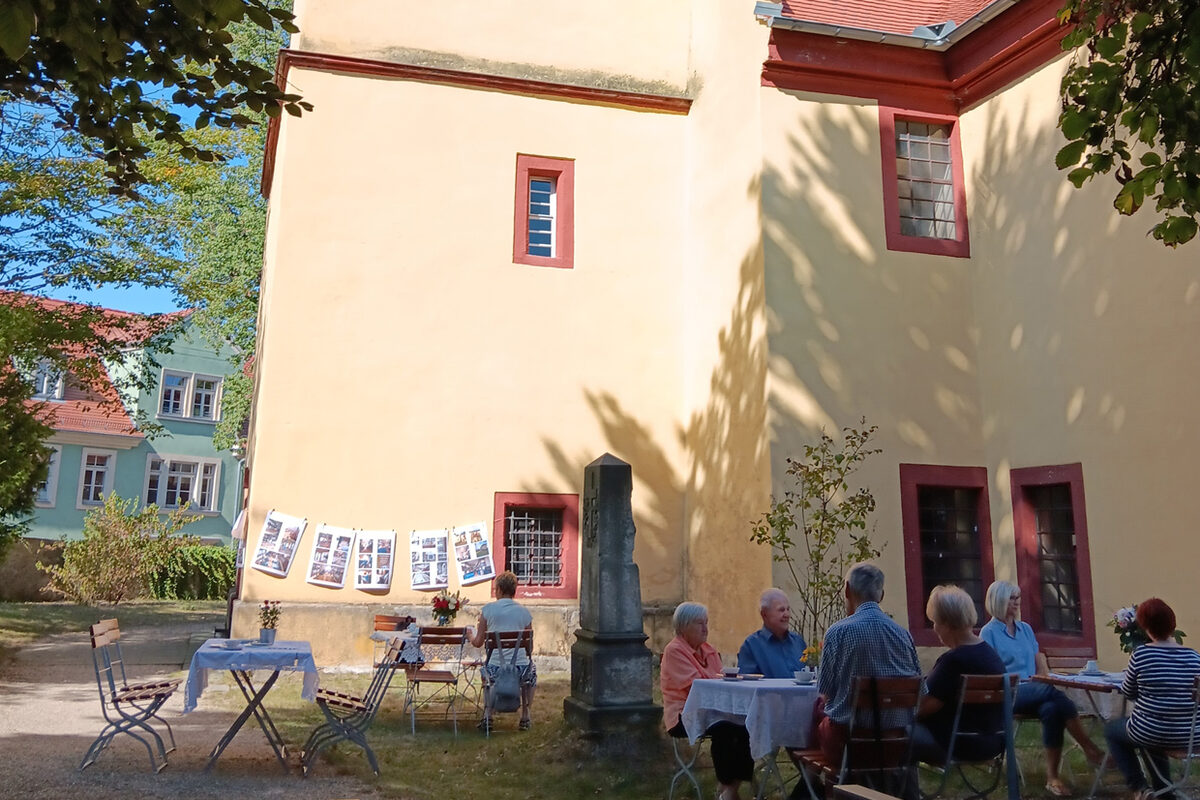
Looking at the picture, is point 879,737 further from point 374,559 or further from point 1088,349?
point 374,559

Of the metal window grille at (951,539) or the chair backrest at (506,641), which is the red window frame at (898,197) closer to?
the metal window grille at (951,539)

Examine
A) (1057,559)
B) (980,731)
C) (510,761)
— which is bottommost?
(510,761)

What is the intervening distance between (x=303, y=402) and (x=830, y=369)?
19.9 feet

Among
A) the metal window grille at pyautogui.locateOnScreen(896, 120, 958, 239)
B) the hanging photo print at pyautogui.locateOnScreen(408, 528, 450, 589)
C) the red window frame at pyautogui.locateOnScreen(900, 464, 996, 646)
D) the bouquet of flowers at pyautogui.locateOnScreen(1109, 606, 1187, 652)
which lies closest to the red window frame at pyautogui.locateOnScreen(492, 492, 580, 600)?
the hanging photo print at pyautogui.locateOnScreen(408, 528, 450, 589)

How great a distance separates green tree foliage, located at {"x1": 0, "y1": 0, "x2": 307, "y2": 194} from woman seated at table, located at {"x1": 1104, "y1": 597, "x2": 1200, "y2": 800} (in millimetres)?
5350

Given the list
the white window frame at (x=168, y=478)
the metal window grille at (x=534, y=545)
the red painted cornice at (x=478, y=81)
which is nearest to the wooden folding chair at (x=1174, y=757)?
the metal window grille at (x=534, y=545)

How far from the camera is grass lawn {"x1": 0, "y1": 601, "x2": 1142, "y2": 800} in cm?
640

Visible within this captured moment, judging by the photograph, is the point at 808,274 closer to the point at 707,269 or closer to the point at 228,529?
the point at 707,269

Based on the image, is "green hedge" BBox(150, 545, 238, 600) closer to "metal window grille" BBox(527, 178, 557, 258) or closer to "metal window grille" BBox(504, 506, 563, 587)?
"metal window grille" BBox(504, 506, 563, 587)

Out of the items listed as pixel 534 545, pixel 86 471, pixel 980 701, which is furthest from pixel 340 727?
pixel 86 471

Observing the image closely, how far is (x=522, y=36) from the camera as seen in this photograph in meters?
13.2

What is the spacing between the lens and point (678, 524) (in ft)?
41.9

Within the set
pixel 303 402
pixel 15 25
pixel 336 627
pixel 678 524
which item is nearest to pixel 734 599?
pixel 678 524

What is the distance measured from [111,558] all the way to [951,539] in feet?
60.3
